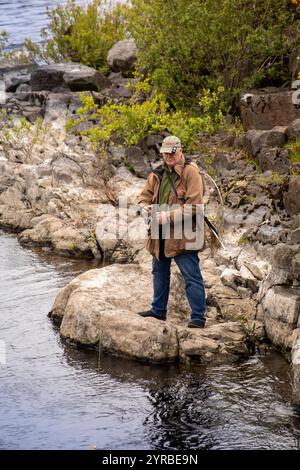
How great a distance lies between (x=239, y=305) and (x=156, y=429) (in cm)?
276

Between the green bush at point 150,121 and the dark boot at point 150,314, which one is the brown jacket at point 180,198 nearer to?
the dark boot at point 150,314

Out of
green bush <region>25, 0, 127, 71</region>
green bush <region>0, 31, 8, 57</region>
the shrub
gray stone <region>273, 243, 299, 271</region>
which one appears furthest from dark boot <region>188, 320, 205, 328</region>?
green bush <region>0, 31, 8, 57</region>

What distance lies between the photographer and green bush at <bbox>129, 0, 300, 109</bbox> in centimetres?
1558

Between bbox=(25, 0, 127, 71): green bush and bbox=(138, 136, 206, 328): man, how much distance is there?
43.1 feet

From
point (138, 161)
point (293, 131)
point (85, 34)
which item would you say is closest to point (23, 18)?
point (85, 34)

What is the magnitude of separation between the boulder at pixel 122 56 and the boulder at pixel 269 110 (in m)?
6.75

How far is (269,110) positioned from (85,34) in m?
9.59

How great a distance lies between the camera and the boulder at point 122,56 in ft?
68.9

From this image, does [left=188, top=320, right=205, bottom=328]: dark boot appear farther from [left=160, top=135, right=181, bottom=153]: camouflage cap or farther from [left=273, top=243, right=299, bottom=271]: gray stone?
[left=160, top=135, right=181, bottom=153]: camouflage cap

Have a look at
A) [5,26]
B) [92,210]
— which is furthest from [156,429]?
[5,26]

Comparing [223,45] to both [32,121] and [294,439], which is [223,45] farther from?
[294,439]

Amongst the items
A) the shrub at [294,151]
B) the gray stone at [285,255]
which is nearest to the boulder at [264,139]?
the shrub at [294,151]

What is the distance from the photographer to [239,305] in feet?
33.9

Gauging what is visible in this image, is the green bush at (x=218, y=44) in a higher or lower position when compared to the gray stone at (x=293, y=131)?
higher
